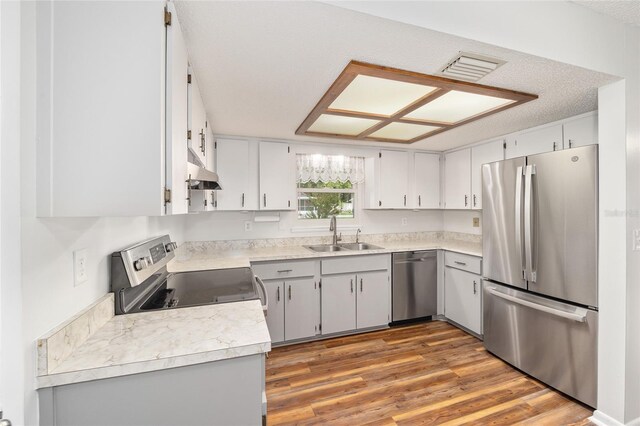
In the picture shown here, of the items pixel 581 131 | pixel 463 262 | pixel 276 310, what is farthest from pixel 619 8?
pixel 276 310

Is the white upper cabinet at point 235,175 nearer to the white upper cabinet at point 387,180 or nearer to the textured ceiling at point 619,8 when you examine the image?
the white upper cabinet at point 387,180

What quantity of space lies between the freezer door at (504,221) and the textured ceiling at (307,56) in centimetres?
50

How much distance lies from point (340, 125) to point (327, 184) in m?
1.11

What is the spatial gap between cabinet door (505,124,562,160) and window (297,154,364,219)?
1.61 metres

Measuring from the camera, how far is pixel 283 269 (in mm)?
2820

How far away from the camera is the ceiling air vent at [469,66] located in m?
1.50

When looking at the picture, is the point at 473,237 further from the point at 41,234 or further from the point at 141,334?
the point at 41,234

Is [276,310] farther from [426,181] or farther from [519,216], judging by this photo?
[426,181]

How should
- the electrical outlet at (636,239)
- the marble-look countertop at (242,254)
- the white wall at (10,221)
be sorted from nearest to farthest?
Answer: the white wall at (10,221)
the electrical outlet at (636,239)
the marble-look countertop at (242,254)

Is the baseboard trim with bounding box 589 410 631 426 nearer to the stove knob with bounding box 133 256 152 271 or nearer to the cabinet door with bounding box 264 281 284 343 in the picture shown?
the cabinet door with bounding box 264 281 284 343

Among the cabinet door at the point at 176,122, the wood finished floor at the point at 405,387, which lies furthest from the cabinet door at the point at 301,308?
the cabinet door at the point at 176,122

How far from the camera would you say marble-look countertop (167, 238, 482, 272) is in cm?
242

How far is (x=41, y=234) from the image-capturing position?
0.92 meters

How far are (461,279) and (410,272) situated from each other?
534 mm
